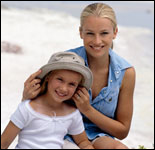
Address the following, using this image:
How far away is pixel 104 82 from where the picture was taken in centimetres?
287

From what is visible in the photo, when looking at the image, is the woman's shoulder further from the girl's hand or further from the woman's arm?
the girl's hand

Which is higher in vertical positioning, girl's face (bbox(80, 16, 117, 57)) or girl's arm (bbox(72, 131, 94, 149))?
girl's face (bbox(80, 16, 117, 57))

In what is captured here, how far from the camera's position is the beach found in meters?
6.01

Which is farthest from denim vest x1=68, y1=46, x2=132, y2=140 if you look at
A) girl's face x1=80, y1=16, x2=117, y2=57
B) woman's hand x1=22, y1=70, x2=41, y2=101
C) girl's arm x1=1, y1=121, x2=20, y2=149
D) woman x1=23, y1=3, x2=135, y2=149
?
girl's arm x1=1, y1=121, x2=20, y2=149

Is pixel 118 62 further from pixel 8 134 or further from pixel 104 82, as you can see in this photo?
pixel 8 134

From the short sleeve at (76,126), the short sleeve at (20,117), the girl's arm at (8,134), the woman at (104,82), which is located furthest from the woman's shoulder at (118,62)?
the girl's arm at (8,134)

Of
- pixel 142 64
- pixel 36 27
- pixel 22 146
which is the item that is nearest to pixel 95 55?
pixel 22 146

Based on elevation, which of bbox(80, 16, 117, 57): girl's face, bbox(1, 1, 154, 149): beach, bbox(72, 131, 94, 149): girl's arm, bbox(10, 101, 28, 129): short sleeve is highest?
bbox(80, 16, 117, 57): girl's face

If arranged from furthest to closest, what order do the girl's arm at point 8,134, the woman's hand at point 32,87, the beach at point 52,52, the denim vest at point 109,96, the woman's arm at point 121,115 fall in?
the beach at point 52,52, the denim vest at point 109,96, the woman's arm at point 121,115, the woman's hand at point 32,87, the girl's arm at point 8,134

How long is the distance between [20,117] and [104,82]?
0.77 meters

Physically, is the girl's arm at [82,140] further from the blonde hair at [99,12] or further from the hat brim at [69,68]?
the blonde hair at [99,12]

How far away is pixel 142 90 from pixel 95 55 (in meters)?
5.07

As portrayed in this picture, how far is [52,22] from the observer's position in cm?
1351

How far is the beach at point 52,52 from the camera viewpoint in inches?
236
